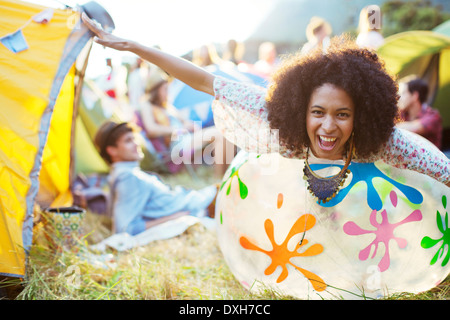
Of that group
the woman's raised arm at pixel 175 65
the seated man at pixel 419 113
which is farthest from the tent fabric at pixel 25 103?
the seated man at pixel 419 113

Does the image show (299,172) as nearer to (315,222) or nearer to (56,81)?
(315,222)

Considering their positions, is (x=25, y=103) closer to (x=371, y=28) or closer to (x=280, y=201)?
(x=280, y=201)

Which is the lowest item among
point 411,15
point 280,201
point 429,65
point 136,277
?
point 136,277

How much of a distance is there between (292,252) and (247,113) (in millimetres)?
682

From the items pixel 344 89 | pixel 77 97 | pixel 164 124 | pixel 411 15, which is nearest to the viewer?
pixel 344 89

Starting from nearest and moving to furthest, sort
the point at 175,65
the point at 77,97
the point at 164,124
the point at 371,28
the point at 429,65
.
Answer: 1. the point at 175,65
2. the point at 77,97
3. the point at 371,28
4. the point at 164,124
5. the point at 429,65

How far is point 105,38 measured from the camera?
7.04 feet

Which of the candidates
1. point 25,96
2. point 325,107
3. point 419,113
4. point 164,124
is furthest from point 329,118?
point 164,124

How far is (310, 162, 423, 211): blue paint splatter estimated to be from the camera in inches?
73.0

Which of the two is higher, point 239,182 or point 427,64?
point 427,64

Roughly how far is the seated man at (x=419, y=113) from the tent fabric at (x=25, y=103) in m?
3.25

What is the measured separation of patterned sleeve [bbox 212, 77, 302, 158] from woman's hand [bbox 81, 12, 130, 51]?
488 millimetres

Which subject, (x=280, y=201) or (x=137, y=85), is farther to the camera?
(x=137, y=85)

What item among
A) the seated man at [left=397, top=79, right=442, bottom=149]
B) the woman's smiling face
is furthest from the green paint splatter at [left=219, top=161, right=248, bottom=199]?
the seated man at [left=397, top=79, right=442, bottom=149]
